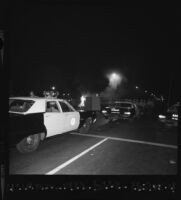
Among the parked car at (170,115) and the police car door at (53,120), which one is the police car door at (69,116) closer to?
the police car door at (53,120)

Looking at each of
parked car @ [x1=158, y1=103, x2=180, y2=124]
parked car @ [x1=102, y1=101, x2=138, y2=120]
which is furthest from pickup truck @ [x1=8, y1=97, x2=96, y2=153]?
parked car @ [x1=102, y1=101, x2=138, y2=120]

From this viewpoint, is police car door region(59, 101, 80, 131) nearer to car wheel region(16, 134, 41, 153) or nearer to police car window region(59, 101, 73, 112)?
police car window region(59, 101, 73, 112)

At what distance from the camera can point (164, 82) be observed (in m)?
42.2

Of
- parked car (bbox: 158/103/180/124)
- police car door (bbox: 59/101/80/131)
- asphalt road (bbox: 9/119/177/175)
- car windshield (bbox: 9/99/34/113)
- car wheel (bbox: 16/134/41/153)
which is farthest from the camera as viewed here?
parked car (bbox: 158/103/180/124)

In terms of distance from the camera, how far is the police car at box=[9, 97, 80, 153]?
6.61 metres

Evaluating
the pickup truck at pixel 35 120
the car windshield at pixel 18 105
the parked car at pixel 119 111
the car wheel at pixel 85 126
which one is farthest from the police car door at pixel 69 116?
the parked car at pixel 119 111

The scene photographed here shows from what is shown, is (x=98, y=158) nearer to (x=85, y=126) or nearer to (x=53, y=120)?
(x=53, y=120)

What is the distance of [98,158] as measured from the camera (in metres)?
7.34

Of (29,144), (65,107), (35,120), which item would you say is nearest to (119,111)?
(65,107)

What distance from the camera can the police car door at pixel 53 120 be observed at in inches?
324

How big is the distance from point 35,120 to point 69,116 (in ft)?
8.07
